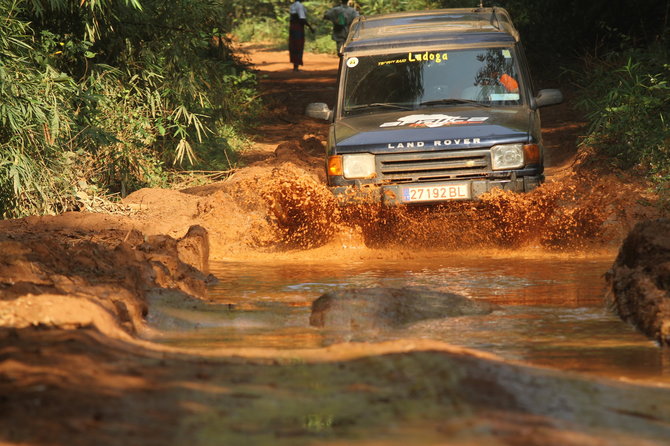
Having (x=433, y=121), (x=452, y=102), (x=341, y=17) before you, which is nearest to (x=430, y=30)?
(x=452, y=102)

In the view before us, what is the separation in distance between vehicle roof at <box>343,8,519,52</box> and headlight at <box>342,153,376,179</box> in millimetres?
1304

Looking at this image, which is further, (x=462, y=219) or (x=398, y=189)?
(x=462, y=219)

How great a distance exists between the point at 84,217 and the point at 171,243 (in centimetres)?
178

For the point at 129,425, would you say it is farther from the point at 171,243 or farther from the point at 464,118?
the point at 464,118

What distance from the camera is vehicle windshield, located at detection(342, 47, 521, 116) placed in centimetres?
848

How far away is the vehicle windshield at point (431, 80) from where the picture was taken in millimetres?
8477

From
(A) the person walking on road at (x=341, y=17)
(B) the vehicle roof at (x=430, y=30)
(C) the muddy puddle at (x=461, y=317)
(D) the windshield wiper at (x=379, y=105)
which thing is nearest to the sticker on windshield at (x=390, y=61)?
(B) the vehicle roof at (x=430, y=30)

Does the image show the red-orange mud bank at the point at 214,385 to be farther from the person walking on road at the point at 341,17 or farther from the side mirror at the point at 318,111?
the person walking on road at the point at 341,17

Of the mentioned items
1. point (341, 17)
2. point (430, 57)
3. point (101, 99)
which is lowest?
point (101, 99)

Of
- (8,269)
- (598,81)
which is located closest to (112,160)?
(8,269)

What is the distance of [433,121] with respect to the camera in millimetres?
8023

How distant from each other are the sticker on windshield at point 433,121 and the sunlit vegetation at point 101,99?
2.84 metres

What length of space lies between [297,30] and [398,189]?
52.0 ft

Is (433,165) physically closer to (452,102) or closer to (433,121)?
(433,121)
